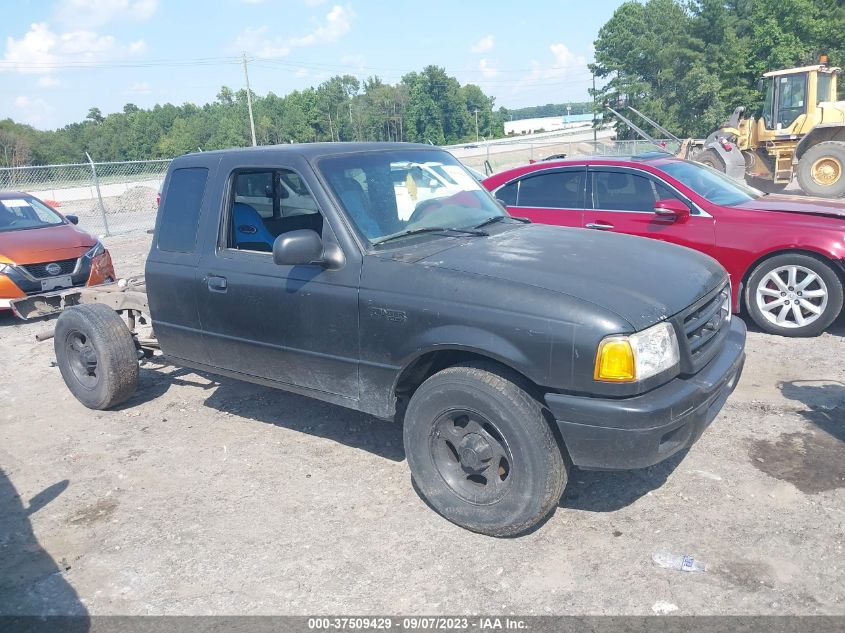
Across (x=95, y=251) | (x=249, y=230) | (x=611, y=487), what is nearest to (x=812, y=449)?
(x=611, y=487)

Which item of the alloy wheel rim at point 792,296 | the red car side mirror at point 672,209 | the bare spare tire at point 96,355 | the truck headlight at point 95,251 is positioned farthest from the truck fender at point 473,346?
the truck headlight at point 95,251

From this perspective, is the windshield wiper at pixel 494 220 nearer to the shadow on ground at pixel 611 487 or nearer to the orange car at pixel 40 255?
the shadow on ground at pixel 611 487

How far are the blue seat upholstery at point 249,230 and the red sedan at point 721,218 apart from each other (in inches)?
134

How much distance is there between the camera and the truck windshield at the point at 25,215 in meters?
9.52

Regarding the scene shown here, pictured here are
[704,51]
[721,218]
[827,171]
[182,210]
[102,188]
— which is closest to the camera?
[182,210]

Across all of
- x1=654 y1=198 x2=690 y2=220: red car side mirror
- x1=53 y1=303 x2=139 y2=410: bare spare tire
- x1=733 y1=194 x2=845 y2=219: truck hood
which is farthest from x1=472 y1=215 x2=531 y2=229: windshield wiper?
x1=733 y1=194 x2=845 y2=219: truck hood

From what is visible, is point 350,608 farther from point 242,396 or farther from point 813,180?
point 813,180

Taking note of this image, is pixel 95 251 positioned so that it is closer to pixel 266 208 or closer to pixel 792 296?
pixel 266 208

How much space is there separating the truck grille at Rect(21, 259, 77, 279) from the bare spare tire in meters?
3.65

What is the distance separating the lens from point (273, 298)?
417cm

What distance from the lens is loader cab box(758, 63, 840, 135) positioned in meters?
17.0

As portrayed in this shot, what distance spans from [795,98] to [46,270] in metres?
17.4

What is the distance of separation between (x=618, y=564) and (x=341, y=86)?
309ft

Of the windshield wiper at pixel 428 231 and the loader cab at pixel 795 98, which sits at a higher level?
the loader cab at pixel 795 98
